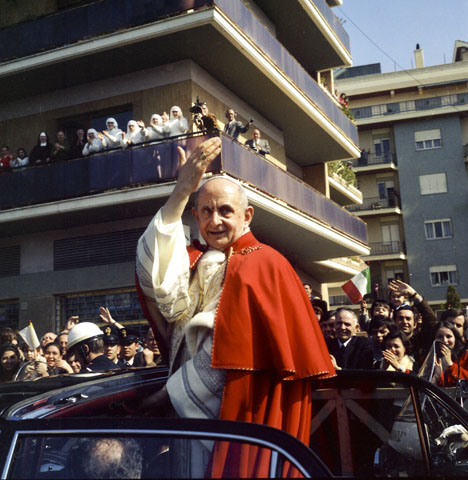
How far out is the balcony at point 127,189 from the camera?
502 inches

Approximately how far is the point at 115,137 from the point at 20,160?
266cm

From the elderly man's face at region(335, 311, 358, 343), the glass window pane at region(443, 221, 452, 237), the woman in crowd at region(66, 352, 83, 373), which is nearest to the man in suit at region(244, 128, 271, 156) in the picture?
the elderly man's face at region(335, 311, 358, 343)

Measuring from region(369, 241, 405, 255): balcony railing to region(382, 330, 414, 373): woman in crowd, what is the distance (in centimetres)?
3276

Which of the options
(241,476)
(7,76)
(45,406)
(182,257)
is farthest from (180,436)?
(7,76)

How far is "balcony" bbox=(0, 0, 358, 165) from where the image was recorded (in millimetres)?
13008

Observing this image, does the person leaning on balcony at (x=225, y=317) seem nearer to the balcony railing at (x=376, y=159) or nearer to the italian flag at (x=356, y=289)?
the italian flag at (x=356, y=289)

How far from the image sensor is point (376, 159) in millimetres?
38625

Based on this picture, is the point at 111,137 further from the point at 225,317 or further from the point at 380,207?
the point at 380,207

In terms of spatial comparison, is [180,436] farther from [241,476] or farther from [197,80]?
[197,80]

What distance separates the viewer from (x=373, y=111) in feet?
126

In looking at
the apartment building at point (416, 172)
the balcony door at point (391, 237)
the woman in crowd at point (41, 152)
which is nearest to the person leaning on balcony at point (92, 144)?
the woman in crowd at point (41, 152)

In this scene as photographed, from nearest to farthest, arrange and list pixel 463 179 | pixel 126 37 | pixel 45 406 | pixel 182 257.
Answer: pixel 45 406
pixel 182 257
pixel 126 37
pixel 463 179

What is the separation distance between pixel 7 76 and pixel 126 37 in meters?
3.29

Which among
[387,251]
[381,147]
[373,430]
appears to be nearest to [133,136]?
[373,430]
